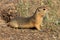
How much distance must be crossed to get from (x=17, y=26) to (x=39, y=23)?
0.68 meters

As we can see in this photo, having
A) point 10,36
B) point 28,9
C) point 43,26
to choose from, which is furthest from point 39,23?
point 28,9

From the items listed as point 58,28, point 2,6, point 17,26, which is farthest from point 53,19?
point 2,6

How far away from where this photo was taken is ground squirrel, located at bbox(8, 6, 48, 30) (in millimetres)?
7568

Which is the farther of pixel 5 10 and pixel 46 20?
pixel 5 10

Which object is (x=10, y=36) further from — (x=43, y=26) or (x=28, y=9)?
(x=28, y=9)

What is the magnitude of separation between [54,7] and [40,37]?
9.42 ft

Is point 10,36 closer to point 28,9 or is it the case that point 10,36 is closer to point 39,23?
point 39,23

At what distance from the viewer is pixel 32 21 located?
7.67 m

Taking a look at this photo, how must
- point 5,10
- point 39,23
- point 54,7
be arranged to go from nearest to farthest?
1. point 39,23
2. point 5,10
3. point 54,7

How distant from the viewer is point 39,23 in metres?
7.63

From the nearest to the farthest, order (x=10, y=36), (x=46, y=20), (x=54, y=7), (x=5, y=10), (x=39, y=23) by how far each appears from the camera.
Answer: (x=10, y=36)
(x=39, y=23)
(x=46, y=20)
(x=5, y=10)
(x=54, y=7)

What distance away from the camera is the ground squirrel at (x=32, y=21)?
24.8ft

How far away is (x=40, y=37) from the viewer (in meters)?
7.09

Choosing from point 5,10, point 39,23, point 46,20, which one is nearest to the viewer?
point 39,23
